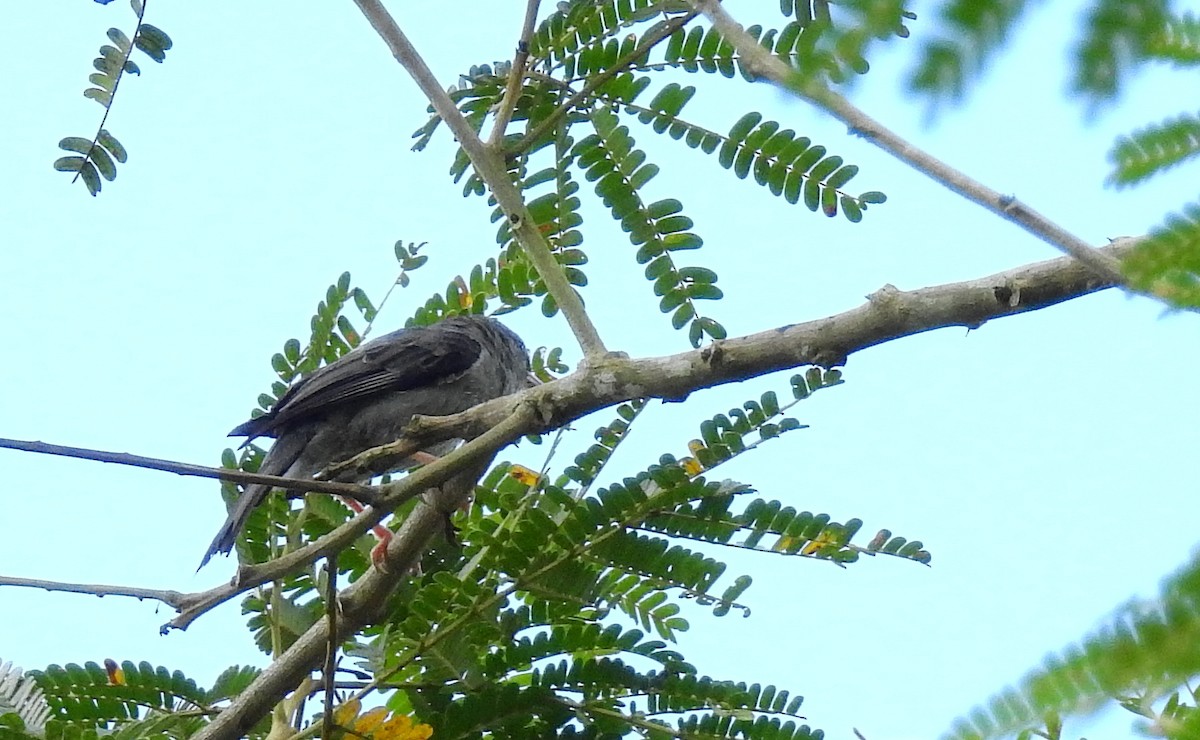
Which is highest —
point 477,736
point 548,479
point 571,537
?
point 548,479

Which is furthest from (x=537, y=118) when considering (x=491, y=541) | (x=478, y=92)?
(x=491, y=541)

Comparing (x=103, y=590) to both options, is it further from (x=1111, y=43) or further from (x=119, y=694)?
(x=1111, y=43)

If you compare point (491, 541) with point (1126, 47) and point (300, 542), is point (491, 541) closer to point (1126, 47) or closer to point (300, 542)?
point (300, 542)

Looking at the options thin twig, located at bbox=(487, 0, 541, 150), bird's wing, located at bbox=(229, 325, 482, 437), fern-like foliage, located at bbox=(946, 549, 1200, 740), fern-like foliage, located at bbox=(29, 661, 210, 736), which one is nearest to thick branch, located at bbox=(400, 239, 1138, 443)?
thin twig, located at bbox=(487, 0, 541, 150)

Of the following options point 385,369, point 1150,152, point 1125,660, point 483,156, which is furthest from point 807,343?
point 385,369

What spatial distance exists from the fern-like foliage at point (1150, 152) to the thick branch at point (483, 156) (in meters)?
2.23

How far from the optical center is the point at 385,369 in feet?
16.4

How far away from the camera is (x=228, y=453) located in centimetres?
381

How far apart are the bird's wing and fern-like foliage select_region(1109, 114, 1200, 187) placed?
4.00 meters

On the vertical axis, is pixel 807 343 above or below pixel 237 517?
below

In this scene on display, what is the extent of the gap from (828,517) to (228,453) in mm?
1947

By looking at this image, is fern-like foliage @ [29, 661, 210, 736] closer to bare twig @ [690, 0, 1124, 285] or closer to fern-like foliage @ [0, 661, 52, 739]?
fern-like foliage @ [0, 661, 52, 739]

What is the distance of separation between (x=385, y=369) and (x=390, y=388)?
0.11m

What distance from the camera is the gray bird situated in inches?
188
